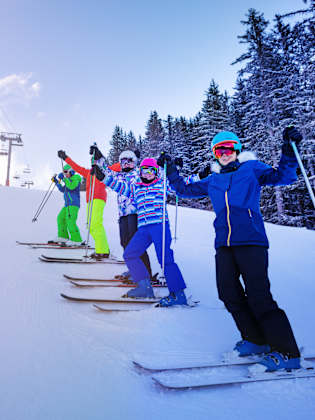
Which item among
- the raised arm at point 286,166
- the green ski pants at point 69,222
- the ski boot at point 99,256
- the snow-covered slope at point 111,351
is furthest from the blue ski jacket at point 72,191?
the raised arm at point 286,166

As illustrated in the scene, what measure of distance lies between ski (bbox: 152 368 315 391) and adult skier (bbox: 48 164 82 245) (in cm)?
554

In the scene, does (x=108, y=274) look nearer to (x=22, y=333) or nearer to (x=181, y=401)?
(x=22, y=333)

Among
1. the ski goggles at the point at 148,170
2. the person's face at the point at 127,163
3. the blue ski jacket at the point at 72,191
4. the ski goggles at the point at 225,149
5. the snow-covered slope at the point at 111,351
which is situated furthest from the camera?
the blue ski jacket at the point at 72,191

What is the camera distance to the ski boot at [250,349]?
6.56 feet

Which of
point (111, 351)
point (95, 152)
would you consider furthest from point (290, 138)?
point (95, 152)

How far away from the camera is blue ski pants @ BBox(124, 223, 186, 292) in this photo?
3217 mm

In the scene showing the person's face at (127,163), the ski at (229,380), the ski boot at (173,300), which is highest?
the person's face at (127,163)

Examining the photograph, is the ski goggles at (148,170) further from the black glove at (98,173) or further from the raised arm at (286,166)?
the raised arm at (286,166)

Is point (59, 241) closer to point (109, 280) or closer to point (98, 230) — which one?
point (98, 230)

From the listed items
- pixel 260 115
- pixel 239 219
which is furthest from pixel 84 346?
pixel 260 115

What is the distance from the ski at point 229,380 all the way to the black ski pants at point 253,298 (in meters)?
0.12

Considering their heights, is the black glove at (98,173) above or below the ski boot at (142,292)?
above

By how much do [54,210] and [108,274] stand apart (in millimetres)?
9115

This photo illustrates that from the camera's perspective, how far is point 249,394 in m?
1.56
